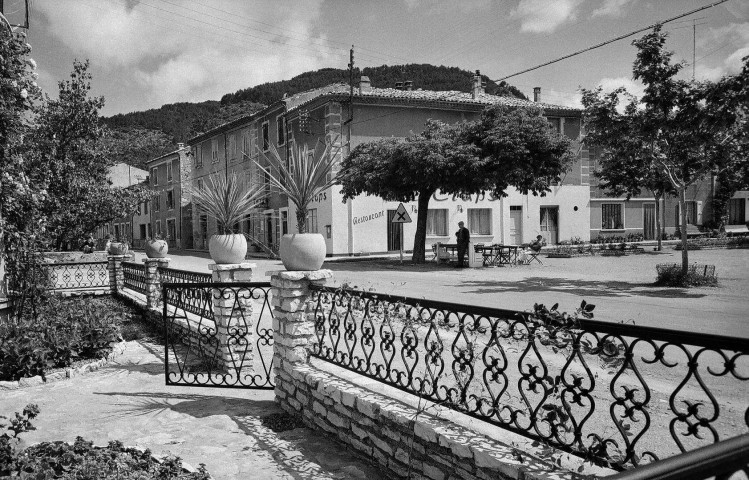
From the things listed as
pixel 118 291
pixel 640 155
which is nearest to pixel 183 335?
pixel 118 291

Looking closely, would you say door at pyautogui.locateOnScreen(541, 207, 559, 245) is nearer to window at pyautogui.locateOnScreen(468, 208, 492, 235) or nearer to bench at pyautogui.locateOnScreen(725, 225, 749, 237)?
window at pyautogui.locateOnScreen(468, 208, 492, 235)

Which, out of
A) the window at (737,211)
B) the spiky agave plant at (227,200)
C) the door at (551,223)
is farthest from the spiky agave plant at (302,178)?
the window at (737,211)

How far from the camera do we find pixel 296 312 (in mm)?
5336

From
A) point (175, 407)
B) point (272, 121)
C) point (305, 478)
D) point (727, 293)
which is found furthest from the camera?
point (272, 121)

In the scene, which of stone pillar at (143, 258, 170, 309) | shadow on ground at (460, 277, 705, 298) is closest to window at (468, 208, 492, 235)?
shadow on ground at (460, 277, 705, 298)

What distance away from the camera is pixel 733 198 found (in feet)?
133

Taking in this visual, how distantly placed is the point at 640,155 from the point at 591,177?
2287 centimetres

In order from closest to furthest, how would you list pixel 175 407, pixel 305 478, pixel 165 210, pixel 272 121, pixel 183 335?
pixel 305 478
pixel 175 407
pixel 183 335
pixel 272 121
pixel 165 210

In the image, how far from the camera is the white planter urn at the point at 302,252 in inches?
210

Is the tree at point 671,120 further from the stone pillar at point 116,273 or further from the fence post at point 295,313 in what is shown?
the stone pillar at point 116,273

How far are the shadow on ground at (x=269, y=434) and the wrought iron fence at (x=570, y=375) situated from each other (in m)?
0.68

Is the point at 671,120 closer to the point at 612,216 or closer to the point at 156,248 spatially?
the point at 156,248

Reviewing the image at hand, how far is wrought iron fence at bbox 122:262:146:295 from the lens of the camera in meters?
13.0

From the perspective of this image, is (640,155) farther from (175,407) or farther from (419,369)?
(175,407)
